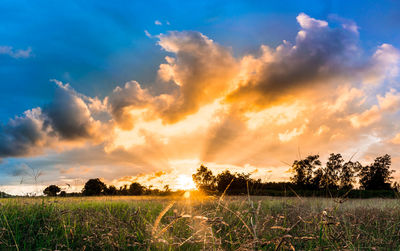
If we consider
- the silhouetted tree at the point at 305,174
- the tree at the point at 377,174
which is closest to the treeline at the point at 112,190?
the silhouetted tree at the point at 305,174

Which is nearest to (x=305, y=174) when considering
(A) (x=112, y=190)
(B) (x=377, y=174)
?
(B) (x=377, y=174)

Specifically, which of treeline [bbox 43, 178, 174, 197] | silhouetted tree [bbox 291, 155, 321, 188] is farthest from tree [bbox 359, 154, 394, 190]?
treeline [bbox 43, 178, 174, 197]

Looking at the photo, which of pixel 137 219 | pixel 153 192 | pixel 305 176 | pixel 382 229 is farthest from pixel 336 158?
pixel 137 219

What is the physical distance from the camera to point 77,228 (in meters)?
5.52

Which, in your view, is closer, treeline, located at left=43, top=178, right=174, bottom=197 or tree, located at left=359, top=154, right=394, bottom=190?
treeline, located at left=43, top=178, right=174, bottom=197

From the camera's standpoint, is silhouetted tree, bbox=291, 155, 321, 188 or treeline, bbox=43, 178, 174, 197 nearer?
treeline, bbox=43, 178, 174, 197

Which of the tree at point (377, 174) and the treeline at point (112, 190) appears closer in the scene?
the treeline at point (112, 190)

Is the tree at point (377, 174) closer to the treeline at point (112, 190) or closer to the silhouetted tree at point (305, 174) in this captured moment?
the silhouetted tree at point (305, 174)

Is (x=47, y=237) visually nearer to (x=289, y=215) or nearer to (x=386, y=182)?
(x=289, y=215)

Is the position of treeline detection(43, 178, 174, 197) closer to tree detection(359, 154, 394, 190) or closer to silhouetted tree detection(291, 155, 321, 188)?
silhouetted tree detection(291, 155, 321, 188)

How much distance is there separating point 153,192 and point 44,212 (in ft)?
31.1

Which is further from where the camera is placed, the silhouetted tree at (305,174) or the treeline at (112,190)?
the silhouetted tree at (305,174)

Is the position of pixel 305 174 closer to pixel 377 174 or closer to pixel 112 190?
pixel 377 174

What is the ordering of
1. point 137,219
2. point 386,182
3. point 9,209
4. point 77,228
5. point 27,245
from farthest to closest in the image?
point 386,182 < point 9,209 < point 137,219 < point 77,228 < point 27,245
